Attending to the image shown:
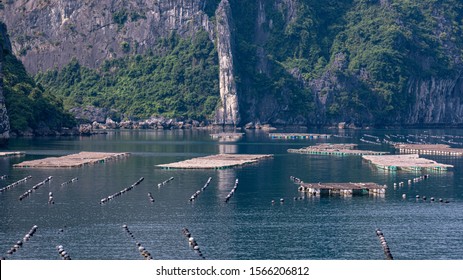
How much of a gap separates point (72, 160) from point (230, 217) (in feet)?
207

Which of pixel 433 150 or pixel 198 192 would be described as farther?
pixel 433 150

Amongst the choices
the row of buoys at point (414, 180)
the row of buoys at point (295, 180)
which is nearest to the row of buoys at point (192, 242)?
the row of buoys at point (295, 180)

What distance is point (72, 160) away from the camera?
156625 millimetres

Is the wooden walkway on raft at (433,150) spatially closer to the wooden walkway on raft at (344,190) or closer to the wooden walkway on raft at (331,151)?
the wooden walkway on raft at (331,151)

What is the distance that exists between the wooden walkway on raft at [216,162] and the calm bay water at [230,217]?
4739mm

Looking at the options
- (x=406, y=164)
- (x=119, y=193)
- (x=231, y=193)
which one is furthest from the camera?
(x=406, y=164)

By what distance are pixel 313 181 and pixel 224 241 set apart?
45810 mm

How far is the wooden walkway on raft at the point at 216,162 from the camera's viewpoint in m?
149

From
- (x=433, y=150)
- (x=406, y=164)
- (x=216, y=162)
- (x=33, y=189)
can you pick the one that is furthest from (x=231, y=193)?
(x=433, y=150)

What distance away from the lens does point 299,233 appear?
8956cm

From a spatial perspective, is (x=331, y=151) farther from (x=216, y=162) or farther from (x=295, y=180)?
(x=295, y=180)

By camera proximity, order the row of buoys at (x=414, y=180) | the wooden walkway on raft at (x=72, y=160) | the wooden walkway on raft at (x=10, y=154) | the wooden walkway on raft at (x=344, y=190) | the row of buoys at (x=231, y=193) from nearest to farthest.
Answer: the row of buoys at (x=231, y=193), the wooden walkway on raft at (x=344, y=190), the row of buoys at (x=414, y=180), the wooden walkway on raft at (x=72, y=160), the wooden walkway on raft at (x=10, y=154)

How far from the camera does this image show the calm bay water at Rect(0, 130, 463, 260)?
269 ft

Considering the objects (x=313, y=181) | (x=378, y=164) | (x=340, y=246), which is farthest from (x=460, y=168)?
(x=340, y=246)
